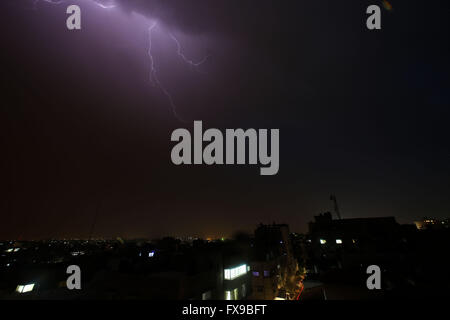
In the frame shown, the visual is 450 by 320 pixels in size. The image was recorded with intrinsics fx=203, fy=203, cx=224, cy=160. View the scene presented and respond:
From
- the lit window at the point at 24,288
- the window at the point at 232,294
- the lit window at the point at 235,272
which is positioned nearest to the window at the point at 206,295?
the window at the point at 232,294

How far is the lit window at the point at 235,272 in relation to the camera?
1743 centimetres

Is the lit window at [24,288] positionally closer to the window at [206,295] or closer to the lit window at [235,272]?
the window at [206,295]

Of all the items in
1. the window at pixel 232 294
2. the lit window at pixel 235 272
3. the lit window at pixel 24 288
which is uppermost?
the lit window at pixel 235 272

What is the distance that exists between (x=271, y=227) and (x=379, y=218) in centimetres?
2340

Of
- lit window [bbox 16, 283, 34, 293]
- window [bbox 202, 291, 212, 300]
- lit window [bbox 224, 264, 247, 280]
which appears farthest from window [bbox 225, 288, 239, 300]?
lit window [bbox 16, 283, 34, 293]

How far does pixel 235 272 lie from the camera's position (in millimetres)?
18688

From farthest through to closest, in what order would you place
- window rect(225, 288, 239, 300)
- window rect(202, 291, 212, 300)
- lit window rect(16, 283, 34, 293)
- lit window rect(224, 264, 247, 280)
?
lit window rect(224, 264, 247, 280) → lit window rect(16, 283, 34, 293) → window rect(225, 288, 239, 300) → window rect(202, 291, 212, 300)

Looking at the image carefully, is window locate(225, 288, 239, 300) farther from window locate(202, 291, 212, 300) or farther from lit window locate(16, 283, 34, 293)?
lit window locate(16, 283, 34, 293)

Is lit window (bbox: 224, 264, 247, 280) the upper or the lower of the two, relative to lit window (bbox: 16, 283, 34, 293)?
upper

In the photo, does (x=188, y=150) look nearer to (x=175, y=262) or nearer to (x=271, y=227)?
(x=175, y=262)

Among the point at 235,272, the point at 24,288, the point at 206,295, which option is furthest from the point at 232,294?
the point at 24,288

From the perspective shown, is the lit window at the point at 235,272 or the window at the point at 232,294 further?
the lit window at the point at 235,272

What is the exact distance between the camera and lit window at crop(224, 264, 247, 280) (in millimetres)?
17430
